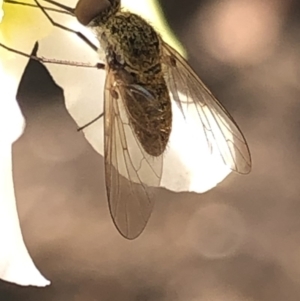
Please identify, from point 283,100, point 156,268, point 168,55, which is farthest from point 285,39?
point 168,55

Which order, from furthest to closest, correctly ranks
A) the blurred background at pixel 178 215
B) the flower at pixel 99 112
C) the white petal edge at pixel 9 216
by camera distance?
the blurred background at pixel 178 215
the flower at pixel 99 112
the white petal edge at pixel 9 216

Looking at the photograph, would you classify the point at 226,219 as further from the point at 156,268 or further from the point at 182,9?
the point at 182,9

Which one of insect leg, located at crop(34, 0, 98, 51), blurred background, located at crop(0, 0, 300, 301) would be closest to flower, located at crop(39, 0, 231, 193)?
insect leg, located at crop(34, 0, 98, 51)

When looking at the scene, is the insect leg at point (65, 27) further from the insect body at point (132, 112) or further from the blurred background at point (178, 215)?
the blurred background at point (178, 215)

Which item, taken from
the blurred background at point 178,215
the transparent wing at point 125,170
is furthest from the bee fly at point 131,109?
the blurred background at point 178,215

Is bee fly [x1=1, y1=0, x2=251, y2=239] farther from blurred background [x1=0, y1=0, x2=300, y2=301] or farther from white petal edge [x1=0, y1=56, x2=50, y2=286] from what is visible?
blurred background [x1=0, y1=0, x2=300, y2=301]

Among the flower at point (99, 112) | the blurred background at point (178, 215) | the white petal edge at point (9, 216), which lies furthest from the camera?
the blurred background at point (178, 215)

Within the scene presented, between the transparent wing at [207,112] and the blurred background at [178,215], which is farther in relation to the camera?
the blurred background at [178,215]
